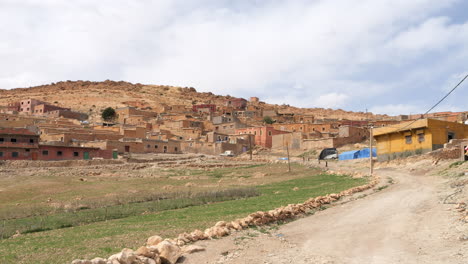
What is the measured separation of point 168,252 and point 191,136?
64.3 meters

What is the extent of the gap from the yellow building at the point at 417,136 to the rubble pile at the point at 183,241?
24031 millimetres

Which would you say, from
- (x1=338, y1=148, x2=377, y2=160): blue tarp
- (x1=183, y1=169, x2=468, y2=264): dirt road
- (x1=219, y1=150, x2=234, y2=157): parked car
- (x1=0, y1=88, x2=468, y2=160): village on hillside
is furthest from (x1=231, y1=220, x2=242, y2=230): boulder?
(x1=219, y1=150, x2=234, y2=157): parked car

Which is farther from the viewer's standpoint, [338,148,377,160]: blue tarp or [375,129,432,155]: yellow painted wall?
[338,148,377,160]: blue tarp

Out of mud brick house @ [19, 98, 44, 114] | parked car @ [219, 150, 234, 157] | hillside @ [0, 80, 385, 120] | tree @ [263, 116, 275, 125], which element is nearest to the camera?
parked car @ [219, 150, 234, 157]

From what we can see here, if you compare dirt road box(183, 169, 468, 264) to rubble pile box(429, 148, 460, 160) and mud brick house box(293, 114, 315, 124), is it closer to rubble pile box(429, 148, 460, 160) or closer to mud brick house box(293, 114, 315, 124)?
rubble pile box(429, 148, 460, 160)

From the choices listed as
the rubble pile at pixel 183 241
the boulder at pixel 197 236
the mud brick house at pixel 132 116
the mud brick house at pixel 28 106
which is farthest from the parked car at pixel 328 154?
the mud brick house at pixel 28 106

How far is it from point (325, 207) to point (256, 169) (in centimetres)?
3067

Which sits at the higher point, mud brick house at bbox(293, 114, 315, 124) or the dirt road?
mud brick house at bbox(293, 114, 315, 124)

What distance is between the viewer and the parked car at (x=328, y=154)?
177 ft

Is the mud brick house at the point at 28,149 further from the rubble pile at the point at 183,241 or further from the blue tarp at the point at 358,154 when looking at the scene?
the rubble pile at the point at 183,241

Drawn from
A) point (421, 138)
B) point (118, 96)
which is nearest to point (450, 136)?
point (421, 138)

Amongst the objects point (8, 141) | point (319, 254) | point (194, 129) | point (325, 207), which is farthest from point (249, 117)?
point (319, 254)

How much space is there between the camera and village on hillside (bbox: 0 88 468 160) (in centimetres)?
3934

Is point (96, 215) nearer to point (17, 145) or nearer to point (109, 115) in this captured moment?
point (17, 145)
